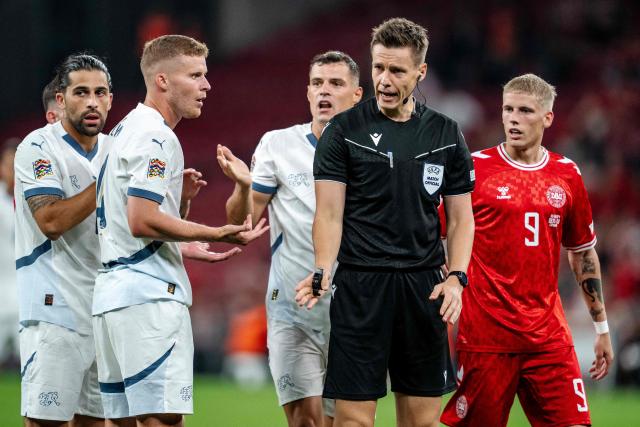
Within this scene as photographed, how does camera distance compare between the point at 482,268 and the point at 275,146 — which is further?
the point at 275,146

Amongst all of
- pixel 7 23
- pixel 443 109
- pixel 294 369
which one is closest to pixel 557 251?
pixel 294 369

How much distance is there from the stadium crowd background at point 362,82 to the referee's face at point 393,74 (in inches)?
337

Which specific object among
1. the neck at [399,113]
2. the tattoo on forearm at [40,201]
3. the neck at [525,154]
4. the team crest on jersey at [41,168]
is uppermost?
the neck at [399,113]

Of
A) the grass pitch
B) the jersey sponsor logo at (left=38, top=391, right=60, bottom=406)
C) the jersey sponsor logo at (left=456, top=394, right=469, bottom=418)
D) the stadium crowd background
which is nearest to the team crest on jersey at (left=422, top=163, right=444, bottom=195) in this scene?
the jersey sponsor logo at (left=456, top=394, right=469, bottom=418)

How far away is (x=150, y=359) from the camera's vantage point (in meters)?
5.67

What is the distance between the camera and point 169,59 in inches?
234

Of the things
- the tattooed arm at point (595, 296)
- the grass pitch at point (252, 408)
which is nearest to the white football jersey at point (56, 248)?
the tattooed arm at point (595, 296)

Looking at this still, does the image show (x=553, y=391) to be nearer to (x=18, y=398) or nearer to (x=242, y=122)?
(x=18, y=398)

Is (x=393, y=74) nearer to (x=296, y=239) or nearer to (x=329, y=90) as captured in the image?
(x=329, y=90)

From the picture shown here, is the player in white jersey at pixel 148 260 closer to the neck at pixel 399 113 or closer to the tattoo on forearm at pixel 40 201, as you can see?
the tattoo on forearm at pixel 40 201

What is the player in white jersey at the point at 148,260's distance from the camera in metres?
5.61

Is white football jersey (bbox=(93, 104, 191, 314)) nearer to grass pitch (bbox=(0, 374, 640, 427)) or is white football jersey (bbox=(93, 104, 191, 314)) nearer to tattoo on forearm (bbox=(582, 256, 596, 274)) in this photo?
tattoo on forearm (bbox=(582, 256, 596, 274))

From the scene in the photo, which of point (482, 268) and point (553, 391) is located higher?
point (482, 268)

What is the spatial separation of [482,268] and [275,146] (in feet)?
5.26
